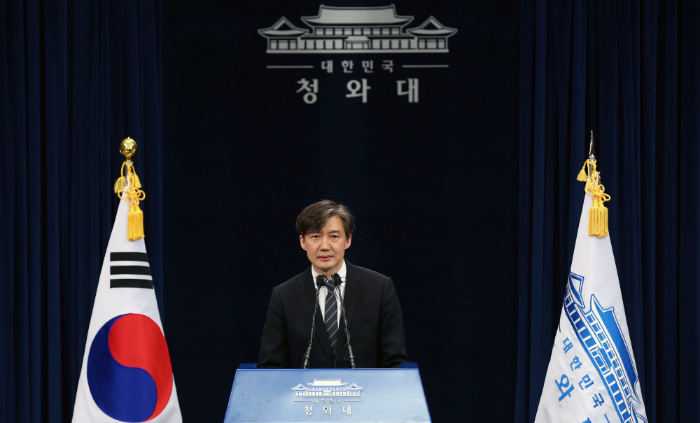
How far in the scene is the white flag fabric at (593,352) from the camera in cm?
284

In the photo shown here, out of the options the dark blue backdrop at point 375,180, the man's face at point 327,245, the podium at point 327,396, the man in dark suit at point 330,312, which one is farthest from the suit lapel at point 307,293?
the dark blue backdrop at point 375,180

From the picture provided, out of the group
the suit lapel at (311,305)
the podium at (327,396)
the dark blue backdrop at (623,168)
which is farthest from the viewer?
the dark blue backdrop at (623,168)

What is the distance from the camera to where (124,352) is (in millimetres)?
2857

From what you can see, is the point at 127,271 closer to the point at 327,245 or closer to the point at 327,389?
the point at 327,245

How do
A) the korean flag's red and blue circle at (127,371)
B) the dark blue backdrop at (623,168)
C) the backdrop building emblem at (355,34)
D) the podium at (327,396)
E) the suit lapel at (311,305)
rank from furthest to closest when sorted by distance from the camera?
the backdrop building emblem at (355,34) < the dark blue backdrop at (623,168) < the korean flag's red and blue circle at (127,371) < the suit lapel at (311,305) < the podium at (327,396)

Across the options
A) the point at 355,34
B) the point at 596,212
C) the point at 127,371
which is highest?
the point at 355,34

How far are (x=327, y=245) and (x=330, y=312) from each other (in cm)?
26

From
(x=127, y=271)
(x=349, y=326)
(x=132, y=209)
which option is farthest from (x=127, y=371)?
(x=349, y=326)

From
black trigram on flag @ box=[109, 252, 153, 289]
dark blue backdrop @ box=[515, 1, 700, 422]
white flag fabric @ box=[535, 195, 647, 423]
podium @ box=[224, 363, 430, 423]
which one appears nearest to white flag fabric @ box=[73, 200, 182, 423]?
black trigram on flag @ box=[109, 252, 153, 289]

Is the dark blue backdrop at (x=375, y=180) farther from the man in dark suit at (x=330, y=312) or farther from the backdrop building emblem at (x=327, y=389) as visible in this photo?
the backdrop building emblem at (x=327, y=389)

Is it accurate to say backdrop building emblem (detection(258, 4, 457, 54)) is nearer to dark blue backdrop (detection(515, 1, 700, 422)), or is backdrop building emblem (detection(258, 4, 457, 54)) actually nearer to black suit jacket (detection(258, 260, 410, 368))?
dark blue backdrop (detection(515, 1, 700, 422))

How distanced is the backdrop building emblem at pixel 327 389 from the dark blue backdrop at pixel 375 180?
1.82 metres

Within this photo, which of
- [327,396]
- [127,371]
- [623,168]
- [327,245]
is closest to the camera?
[327,396]

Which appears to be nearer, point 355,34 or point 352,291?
point 352,291
